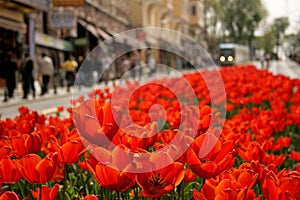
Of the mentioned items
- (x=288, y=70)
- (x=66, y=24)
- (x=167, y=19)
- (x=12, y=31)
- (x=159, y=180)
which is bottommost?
(x=159, y=180)

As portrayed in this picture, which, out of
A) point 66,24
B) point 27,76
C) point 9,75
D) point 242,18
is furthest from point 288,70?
point 242,18

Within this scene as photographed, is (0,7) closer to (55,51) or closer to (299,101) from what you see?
(55,51)

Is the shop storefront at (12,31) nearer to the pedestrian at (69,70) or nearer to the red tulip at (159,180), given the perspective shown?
the pedestrian at (69,70)

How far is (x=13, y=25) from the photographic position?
26.0 metres

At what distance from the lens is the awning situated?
81.2 ft

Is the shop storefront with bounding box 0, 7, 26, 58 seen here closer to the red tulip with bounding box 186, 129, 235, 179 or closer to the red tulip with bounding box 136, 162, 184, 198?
the red tulip with bounding box 186, 129, 235, 179

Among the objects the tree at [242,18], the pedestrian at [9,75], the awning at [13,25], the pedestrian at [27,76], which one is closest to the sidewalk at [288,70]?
the pedestrian at [27,76]

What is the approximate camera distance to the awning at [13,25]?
24.7 metres

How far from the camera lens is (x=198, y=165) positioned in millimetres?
2068

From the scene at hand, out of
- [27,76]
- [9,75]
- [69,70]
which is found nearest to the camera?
[9,75]

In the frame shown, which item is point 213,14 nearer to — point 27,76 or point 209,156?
point 27,76

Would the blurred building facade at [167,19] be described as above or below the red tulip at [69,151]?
above

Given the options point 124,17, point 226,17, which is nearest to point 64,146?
point 124,17

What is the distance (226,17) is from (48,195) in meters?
92.5
